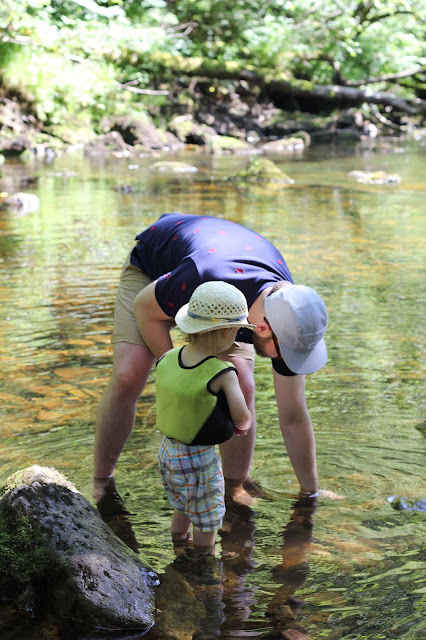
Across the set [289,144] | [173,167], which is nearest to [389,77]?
[289,144]

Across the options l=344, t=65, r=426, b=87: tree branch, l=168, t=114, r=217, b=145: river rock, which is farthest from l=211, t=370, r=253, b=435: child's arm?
l=344, t=65, r=426, b=87: tree branch

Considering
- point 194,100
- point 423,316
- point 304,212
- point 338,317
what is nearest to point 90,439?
point 338,317

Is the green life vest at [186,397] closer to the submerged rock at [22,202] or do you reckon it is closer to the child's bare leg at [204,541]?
the child's bare leg at [204,541]

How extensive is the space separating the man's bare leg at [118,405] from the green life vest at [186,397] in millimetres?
552

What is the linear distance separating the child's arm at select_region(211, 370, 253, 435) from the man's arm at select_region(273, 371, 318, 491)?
55 centimetres

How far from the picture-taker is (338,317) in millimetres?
6406

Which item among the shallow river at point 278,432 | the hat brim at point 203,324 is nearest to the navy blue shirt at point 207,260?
the hat brim at point 203,324

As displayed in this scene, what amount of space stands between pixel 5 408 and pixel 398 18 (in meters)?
27.0

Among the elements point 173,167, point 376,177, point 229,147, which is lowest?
point 229,147

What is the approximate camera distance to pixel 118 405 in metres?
3.67

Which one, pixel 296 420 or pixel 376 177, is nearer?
pixel 296 420

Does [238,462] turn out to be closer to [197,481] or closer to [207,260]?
[197,481]

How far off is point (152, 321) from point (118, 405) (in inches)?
18.7

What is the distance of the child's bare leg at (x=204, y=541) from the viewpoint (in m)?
3.11
